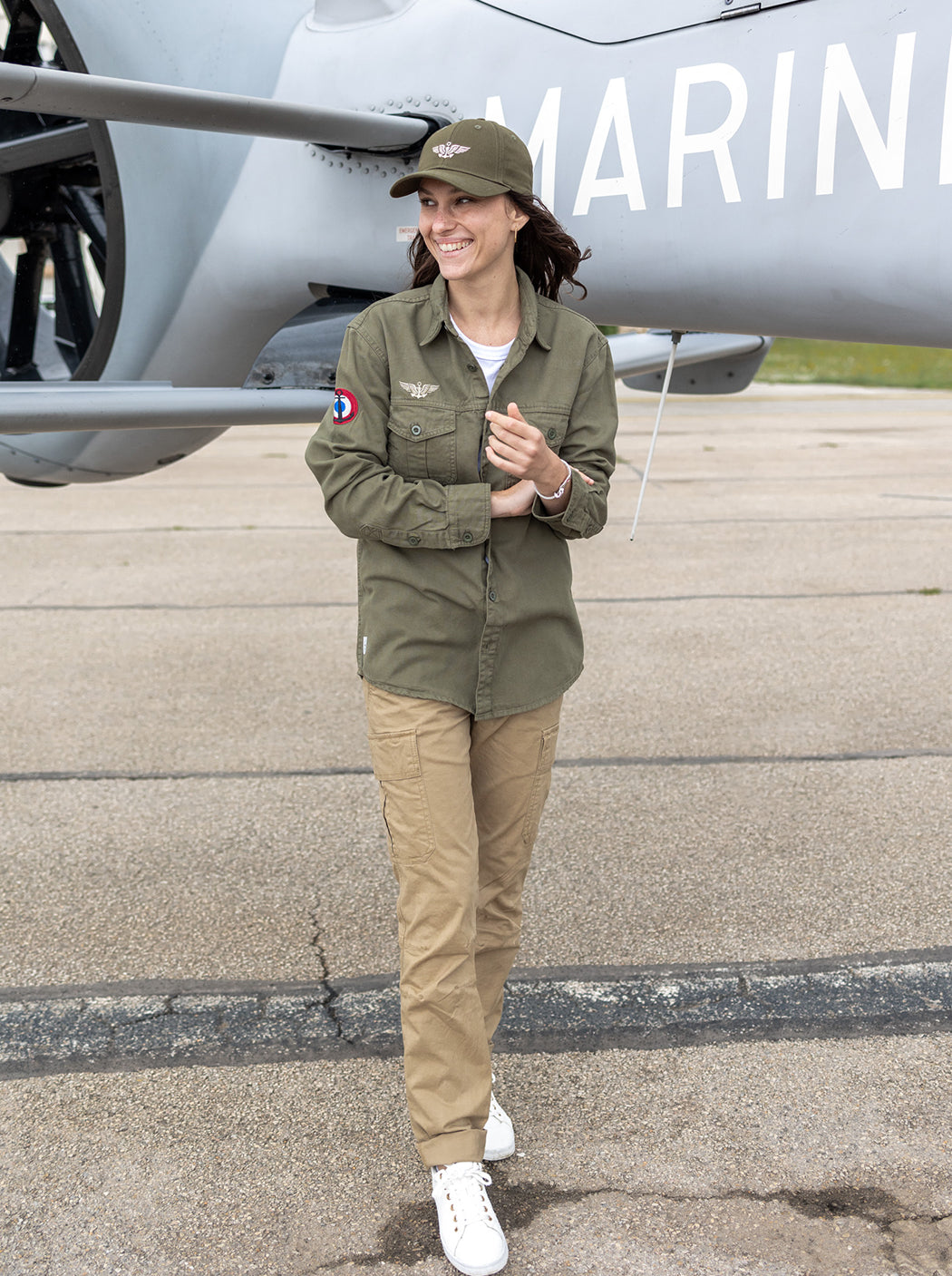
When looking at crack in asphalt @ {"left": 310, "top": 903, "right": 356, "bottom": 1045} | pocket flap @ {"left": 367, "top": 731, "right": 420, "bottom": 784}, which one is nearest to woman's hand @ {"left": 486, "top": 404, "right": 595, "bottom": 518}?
pocket flap @ {"left": 367, "top": 731, "right": 420, "bottom": 784}

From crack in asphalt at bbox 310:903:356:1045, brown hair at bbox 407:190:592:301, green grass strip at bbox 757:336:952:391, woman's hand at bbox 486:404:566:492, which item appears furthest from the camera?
green grass strip at bbox 757:336:952:391

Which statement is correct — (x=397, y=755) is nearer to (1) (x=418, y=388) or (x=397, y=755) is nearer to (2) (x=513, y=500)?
(2) (x=513, y=500)

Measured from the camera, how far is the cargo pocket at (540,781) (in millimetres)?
2047

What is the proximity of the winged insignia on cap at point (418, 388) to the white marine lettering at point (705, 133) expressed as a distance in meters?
0.89

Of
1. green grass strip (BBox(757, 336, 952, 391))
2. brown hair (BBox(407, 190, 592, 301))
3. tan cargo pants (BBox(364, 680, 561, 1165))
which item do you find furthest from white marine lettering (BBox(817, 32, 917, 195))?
green grass strip (BBox(757, 336, 952, 391))

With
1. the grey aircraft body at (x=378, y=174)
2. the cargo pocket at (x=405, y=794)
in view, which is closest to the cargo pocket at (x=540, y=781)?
the cargo pocket at (x=405, y=794)

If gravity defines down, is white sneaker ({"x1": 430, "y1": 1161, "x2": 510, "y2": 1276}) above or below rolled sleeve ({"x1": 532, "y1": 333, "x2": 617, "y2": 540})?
below

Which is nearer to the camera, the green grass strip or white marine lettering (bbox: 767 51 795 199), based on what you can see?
white marine lettering (bbox: 767 51 795 199)

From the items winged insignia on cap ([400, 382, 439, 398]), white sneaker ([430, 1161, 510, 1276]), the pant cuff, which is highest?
winged insignia on cap ([400, 382, 439, 398])

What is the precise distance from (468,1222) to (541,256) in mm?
1619

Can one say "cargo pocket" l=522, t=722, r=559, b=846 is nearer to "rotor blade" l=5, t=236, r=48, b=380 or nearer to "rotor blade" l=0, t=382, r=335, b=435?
"rotor blade" l=0, t=382, r=335, b=435

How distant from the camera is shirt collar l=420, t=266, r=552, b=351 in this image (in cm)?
191

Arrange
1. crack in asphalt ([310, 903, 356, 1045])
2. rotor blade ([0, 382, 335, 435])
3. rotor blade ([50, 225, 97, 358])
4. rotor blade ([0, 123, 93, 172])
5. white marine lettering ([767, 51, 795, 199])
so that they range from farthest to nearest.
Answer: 1. rotor blade ([50, 225, 97, 358])
2. rotor blade ([0, 123, 93, 172])
3. crack in asphalt ([310, 903, 356, 1045])
4. rotor blade ([0, 382, 335, 435])
5. white marine lettering ([767, 51, 795, 199])

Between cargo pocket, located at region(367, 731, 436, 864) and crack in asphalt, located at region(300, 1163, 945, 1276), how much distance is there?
2.17 ft
